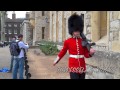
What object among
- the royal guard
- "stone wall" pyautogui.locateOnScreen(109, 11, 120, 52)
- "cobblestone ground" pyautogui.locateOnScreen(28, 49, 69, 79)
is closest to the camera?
the royal guard

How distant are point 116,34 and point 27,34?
4107 cm

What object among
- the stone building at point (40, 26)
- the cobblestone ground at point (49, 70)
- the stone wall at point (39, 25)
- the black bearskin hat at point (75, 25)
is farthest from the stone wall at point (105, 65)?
the stone building at point (40, 26)

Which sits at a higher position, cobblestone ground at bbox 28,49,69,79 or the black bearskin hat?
the black bearskin hat

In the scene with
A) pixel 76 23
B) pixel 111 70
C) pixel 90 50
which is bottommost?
pixel 111 70

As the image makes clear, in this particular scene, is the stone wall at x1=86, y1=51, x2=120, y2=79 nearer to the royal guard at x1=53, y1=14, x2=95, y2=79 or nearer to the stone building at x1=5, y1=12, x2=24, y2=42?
the royal guard at x1=53, y1=14, x2=95, y2=79

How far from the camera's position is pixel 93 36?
1114cm

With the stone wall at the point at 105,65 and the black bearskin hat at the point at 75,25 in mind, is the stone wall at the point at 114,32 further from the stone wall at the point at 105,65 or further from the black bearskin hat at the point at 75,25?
the black bearskin hat at the point at 75,25

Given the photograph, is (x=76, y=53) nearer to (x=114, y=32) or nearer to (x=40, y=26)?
(x=114, y=32)

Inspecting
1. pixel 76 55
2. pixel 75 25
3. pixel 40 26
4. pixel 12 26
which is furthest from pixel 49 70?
pixel 12 26

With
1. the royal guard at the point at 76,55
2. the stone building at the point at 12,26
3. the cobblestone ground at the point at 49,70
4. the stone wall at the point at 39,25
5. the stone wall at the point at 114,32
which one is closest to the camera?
the royal guard at the point at 76,55

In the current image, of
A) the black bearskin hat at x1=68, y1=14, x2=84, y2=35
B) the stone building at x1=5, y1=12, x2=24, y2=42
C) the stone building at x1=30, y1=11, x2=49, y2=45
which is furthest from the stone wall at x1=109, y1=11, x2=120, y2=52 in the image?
the stone building at x1=5, y1=12, x2=24, y2=42
